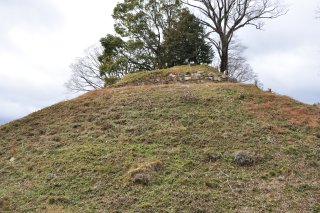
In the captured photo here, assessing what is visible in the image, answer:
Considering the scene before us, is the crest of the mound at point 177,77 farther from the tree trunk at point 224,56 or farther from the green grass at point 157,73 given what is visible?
the tree trunk at point 224,56

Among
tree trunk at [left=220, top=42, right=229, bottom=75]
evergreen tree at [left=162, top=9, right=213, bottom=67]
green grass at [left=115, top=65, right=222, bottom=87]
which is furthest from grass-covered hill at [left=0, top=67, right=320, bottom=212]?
tree trunk at [left=220, top=42, right=229, bottom=75]

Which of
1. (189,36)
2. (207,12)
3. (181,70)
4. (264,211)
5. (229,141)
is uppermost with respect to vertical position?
(207,12)

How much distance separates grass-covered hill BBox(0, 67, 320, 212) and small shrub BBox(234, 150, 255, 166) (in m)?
0.03

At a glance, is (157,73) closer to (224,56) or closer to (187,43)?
(187,43)

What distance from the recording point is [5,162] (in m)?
11.3

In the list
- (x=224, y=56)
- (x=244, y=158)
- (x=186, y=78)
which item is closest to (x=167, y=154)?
(x=244, y=158)

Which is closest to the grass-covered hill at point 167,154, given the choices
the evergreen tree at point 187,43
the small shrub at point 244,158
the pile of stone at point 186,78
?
the small shrub at point 244,158

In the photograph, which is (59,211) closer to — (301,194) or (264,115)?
(301,194)

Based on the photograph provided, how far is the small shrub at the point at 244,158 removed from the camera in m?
9.75

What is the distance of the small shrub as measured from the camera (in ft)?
32.0

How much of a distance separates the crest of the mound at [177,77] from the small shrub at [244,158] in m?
7.77

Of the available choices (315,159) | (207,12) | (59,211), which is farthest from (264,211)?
(207,12)

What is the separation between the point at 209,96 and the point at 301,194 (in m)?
6.55

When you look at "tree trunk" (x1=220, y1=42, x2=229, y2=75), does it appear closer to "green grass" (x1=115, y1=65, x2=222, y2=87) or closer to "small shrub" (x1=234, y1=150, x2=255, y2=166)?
"green grass" (x1=115, y1=65, x2=222, y2=87)
